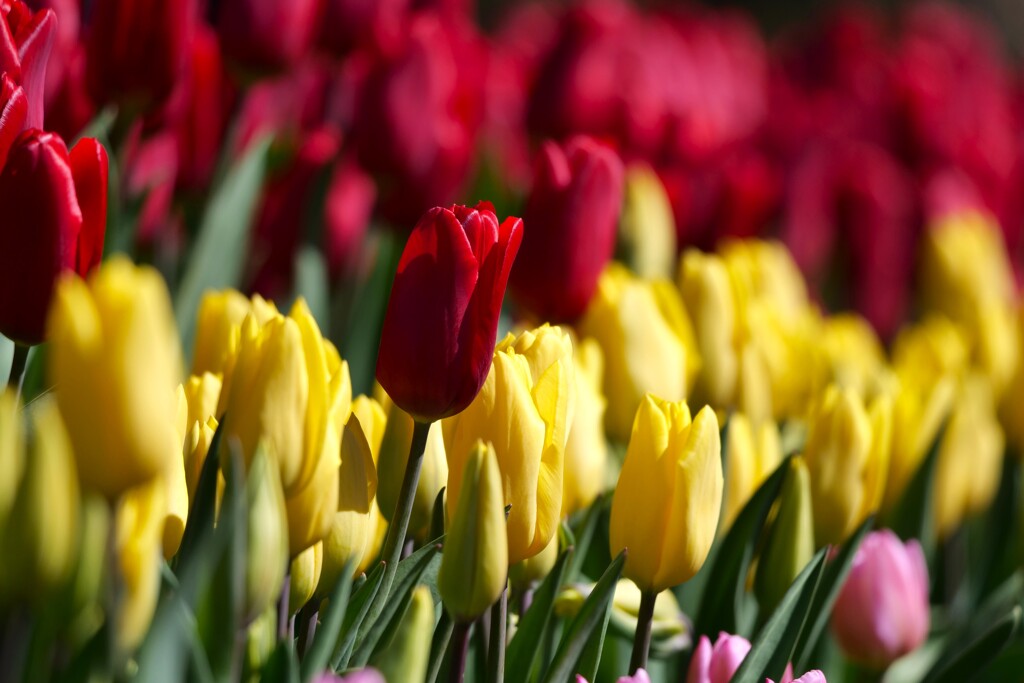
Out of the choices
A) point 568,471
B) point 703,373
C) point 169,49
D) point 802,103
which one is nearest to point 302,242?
point 169,49

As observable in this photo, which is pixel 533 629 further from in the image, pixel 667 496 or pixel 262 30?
pixel 262 30

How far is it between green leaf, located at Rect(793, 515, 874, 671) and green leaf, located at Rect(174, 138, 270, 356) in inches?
20.5

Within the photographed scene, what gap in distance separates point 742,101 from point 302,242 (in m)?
1.28

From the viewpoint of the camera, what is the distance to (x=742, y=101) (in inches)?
86.0

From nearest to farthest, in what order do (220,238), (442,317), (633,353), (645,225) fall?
1. (442,317)
2. (633,353)
3. (220,238)
4. (645,225)

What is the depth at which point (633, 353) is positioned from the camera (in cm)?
83

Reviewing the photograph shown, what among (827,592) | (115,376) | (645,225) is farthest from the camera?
(645,225)

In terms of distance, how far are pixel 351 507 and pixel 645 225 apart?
720 mm

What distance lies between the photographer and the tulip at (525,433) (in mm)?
523

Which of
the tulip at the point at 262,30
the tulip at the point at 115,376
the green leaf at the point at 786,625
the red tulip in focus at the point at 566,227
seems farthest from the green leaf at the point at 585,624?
the tulip at the point at 262,30

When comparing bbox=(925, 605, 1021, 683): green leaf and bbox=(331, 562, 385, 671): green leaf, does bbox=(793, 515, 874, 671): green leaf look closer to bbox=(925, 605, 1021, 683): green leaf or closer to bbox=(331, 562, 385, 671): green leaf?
bbox=(925, 605, 1021, 683): green leaf

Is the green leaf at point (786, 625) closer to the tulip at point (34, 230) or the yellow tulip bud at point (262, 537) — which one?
the yellow tulip bud at point (262, 537)

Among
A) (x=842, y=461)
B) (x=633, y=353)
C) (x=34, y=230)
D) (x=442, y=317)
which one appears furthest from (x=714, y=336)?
(x=34, y=230)

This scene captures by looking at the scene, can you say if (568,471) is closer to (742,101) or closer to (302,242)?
(302,242)
